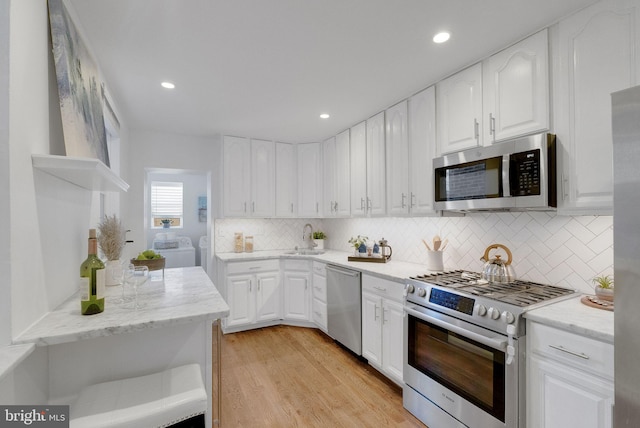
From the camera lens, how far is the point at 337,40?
182 centimetres

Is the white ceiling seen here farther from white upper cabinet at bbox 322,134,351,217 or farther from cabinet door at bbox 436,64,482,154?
white upper cabinet at bbox 322,134,351,217

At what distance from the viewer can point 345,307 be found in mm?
2930

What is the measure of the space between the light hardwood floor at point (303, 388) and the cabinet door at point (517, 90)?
6.71 ft

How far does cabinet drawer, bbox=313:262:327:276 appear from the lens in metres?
3.38

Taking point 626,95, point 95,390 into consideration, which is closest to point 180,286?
point 95,390

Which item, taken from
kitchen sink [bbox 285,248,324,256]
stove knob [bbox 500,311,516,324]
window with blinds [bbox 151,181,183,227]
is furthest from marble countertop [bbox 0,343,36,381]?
window with blinds [bbox 151,181,183,227]

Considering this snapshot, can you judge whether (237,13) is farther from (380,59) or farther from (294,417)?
(294,417)

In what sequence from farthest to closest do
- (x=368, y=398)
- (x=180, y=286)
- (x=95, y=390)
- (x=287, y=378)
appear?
(x=287, y=378)
(x=368, y=398)
(x=180, y=286)
(x=95, y=390)

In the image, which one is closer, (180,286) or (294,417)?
(180,286)

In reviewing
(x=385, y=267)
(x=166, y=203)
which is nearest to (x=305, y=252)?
(x=385, y=267)

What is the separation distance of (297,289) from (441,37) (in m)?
2.99

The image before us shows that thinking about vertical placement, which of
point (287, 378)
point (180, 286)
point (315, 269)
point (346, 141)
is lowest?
point (287, 378)

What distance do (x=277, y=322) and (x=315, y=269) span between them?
0.91m

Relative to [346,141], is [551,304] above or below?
below
